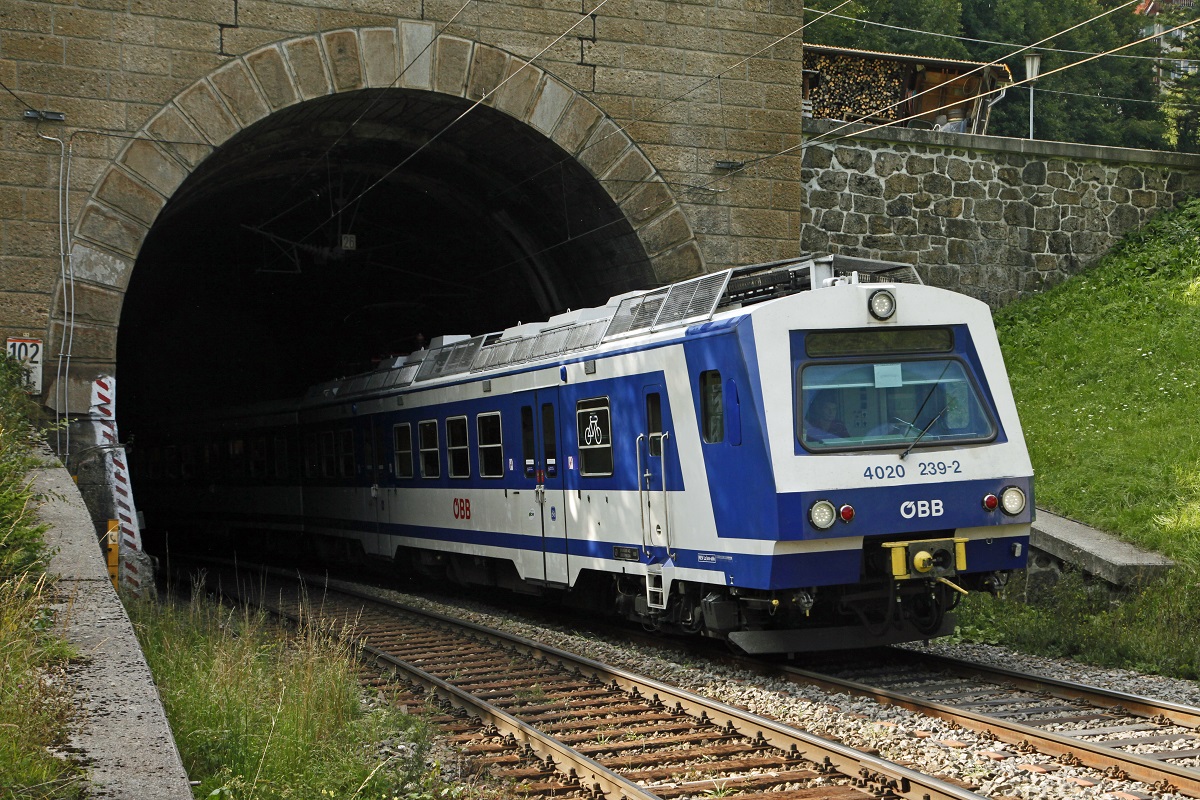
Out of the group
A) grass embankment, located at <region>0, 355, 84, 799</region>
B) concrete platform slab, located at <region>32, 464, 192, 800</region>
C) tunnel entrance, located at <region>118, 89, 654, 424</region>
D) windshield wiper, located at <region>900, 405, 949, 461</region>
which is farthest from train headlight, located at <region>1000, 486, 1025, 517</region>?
tunnel entrance, located at <region>118, 89, 654, 424</region>

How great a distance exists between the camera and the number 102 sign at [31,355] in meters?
13.7

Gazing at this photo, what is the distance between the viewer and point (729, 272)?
10211mm

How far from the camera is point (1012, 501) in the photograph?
945cm

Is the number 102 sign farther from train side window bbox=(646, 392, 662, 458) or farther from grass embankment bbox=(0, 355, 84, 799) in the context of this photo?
train side window bbox=(646, 392, 662, 458)

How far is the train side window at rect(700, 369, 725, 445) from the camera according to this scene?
9625mm

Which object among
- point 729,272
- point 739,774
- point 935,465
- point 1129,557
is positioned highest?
point 729,272

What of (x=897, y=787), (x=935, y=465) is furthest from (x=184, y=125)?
(x=897, y=787)

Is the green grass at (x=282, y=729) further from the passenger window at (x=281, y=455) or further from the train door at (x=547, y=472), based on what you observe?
the passenger window at (x=281, y=455)

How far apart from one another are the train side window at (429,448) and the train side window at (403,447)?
1.31 feet

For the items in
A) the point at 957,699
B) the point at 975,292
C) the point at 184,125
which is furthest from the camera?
the point at 975,292

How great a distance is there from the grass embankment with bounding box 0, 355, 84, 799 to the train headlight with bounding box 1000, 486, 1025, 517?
6.30 metres

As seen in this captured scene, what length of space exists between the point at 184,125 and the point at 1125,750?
38.2 ft

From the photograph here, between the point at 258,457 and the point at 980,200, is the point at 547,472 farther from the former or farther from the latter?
the point at 258,457

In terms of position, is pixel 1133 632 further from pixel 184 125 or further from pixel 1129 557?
pixel 184 125
